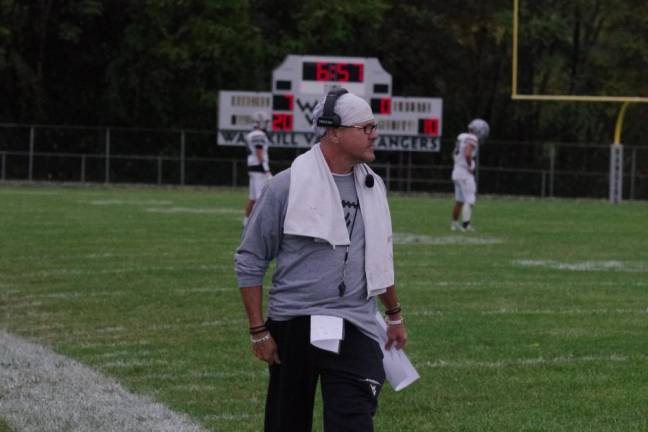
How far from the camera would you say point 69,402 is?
777 cm

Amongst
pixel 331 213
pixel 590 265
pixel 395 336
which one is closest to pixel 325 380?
pixel 395 336

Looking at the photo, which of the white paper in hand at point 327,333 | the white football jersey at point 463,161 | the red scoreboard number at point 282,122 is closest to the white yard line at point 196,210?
the white football jersey at point 463,161

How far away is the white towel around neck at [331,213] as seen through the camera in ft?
17.6

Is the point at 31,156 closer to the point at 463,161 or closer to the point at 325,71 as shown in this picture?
the point at 325,71

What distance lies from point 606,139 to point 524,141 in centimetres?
312

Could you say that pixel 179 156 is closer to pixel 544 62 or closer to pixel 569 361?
pixel 544 62

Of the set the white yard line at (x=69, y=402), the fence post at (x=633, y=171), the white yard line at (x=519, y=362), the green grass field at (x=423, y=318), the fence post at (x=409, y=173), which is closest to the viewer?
the white yard line at (x=69, y=402)

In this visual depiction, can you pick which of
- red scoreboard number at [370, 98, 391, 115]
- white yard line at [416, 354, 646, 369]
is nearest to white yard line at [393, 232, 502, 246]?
white yard line at [416, 354, 646, 369]

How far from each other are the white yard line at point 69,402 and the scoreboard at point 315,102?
24.6 meters

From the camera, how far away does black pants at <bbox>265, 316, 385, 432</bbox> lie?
526 cm

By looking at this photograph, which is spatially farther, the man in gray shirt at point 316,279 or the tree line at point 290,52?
the tree line at point 290,52

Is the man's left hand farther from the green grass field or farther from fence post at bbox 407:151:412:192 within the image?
fence post at bbox 407:151:412:192

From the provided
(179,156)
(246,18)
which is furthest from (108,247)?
(246,18)

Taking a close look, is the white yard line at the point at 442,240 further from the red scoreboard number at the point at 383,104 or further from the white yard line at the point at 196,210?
the red scoreboard number at the point at 383,104
